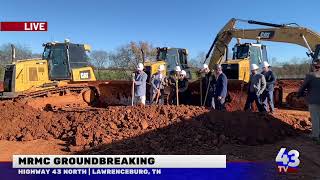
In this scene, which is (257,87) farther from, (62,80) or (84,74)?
(62,80)

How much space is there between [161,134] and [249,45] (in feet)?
29.4

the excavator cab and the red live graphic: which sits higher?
the red live graphic

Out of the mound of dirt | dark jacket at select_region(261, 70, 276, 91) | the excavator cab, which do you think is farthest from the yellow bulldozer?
dark jacket at select_region(261, 70, 276, 91)

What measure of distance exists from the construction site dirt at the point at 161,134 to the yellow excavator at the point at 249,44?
17.5 ft

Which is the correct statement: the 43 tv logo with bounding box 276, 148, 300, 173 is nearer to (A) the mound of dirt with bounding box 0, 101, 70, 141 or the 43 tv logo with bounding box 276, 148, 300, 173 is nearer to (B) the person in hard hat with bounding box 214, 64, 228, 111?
(B) the person in hard hat with bounding box 214, 64, 228, 111

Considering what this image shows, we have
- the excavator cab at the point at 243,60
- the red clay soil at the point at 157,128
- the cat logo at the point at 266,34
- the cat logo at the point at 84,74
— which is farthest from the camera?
the cat logo at the point at 84,74

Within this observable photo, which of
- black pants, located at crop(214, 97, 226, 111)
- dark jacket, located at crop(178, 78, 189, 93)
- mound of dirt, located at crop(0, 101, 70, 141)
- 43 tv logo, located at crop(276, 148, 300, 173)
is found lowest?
43 tv logo, located at crop(276, 148, 300, 173)

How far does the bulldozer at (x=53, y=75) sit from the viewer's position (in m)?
16.5

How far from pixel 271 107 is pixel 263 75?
47.6 inches

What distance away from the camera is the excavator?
16.6 meters

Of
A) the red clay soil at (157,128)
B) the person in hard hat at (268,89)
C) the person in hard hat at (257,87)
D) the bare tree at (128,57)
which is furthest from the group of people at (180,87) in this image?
the bare tree at (128,57)

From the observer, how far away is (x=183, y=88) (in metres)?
16.3

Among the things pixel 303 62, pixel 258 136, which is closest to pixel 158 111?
pixel 258 136

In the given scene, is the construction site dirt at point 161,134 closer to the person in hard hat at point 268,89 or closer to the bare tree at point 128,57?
the person in hard hat at point 268,89
